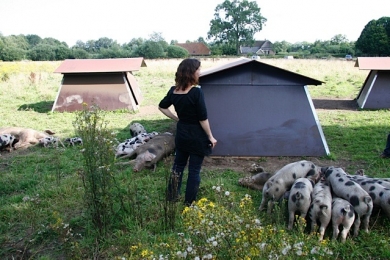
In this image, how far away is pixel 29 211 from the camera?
4.86 metres

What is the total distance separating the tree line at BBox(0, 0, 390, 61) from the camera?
58.2m

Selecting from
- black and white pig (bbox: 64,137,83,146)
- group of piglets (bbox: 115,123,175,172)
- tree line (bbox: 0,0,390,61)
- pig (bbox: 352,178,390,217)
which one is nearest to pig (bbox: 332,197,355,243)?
pig (bbox: 352,178,390,217)

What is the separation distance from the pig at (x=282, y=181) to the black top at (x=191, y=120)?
1.00m

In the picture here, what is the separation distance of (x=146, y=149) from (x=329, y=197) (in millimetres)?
3958

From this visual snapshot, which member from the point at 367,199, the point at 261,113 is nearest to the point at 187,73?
the point at 367,199

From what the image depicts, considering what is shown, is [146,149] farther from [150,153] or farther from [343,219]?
[343,219]

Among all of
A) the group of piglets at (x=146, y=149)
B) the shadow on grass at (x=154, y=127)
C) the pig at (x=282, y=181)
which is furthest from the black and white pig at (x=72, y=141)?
the pig at (x=282, y=181)

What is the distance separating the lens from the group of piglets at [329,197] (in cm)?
409

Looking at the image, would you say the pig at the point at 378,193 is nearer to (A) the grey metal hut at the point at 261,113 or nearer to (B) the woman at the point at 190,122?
(B) the woman at the point at 190,122

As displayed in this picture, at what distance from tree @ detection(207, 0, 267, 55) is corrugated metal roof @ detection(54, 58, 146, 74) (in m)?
70.8

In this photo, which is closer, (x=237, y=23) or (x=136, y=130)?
(x=136, y=130)

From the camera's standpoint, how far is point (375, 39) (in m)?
59.9

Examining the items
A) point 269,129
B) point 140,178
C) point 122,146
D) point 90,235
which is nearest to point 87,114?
point 90,235

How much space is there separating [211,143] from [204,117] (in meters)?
0.40
